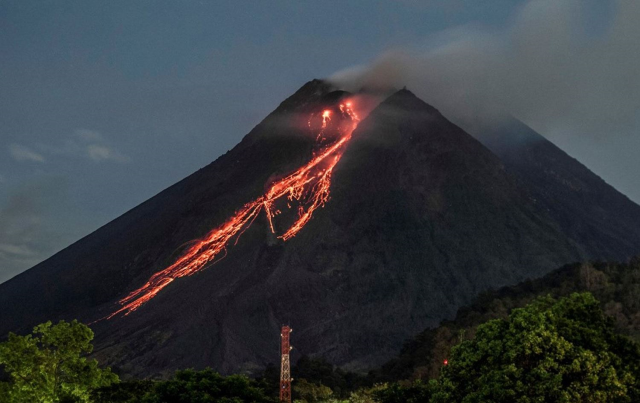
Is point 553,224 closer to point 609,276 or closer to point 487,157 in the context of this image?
point 487,157

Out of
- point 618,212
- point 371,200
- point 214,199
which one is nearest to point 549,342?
point 371,200

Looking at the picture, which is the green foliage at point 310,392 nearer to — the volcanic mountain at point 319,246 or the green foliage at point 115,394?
the green foliage at point 115,394

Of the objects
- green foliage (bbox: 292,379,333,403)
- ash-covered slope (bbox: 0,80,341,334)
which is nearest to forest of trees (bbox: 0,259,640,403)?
green foliage (bbox: 292,379,333,403)

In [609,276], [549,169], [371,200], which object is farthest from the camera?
[549,169]

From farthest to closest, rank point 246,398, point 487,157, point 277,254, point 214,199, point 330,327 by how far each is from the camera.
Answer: point 487,157 < point 214,199 < point 277,254 < point 330,327 < point 246,398

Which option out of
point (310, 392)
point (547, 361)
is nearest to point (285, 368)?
point (310, 392)

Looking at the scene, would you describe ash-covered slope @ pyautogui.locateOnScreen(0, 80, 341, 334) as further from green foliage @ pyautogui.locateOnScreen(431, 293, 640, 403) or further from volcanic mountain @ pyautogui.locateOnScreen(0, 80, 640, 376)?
green foliage @ pyautogui.locateOnScreen(431, 293, 640, 403)
